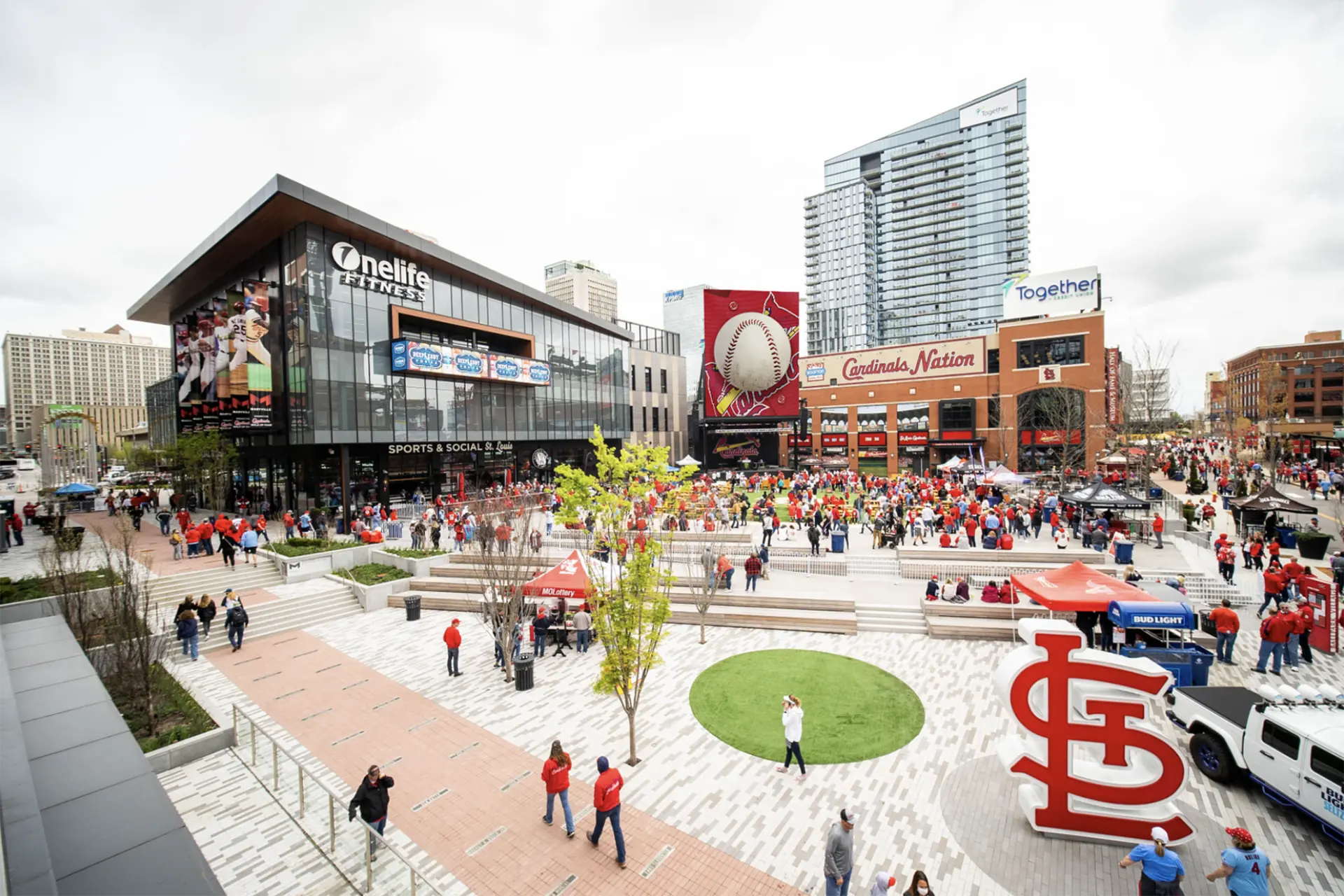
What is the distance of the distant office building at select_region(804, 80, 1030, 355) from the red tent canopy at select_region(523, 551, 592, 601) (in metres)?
93.4

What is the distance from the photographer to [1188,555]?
1964cm

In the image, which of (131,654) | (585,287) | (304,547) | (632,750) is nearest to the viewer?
(632,750)

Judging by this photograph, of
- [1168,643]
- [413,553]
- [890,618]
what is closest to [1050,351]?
[890,618]

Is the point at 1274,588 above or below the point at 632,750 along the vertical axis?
above

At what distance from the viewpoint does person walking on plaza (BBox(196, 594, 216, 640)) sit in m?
15.0

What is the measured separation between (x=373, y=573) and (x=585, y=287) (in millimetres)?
145901

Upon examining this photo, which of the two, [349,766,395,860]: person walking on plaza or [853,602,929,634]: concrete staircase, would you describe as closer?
[349,766,395,860]: person walking on plaza

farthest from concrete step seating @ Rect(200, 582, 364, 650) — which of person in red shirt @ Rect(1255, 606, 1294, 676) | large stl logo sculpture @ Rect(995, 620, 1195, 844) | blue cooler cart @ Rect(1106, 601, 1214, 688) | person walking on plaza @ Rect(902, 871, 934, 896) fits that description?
person in red shirt @ Rect(1255, 606, 1294, 676)

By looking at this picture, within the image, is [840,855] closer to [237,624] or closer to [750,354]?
[237,624]

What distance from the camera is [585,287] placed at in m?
156

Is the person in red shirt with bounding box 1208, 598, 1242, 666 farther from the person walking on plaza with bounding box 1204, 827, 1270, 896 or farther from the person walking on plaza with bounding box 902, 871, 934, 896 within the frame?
the person walking on plaza with bounding box 902, 871, 934, 896

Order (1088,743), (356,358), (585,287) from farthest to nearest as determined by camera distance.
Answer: (585,287), (356,358), (1088,743)

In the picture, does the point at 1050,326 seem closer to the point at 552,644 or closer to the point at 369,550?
the point at 552,644

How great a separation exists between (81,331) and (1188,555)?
20347cm
